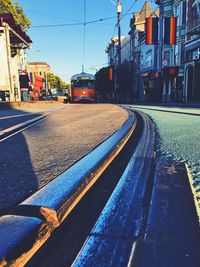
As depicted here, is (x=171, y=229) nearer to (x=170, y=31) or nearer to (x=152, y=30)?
(x=170, y=31)

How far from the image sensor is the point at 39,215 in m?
1.01

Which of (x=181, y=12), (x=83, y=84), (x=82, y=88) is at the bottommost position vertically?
(x=82, y=88)

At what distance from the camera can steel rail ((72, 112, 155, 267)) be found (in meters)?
0.80

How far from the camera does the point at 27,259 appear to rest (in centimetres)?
78

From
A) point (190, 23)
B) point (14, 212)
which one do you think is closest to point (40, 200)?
point (14, 212)

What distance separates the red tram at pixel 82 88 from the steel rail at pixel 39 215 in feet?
74.1

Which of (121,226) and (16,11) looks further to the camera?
(16,11)

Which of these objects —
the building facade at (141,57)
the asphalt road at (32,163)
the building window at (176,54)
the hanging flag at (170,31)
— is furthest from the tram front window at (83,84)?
the asphalt road at (32,163)

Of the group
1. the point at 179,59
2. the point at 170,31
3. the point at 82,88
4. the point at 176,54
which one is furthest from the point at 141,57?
the point at 170,31

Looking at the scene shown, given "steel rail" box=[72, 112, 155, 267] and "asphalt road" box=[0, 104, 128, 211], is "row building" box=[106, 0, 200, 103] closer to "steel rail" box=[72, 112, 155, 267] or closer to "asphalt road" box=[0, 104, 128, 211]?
"asphalt road" box=[0, 104, 128, 211]

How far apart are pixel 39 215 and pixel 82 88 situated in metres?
23.4

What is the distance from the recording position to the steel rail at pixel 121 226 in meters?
0.80

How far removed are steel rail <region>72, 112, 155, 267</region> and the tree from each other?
27449 millimetres

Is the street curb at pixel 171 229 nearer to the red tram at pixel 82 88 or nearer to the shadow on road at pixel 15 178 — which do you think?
the shadow on road at pixel 15 178
